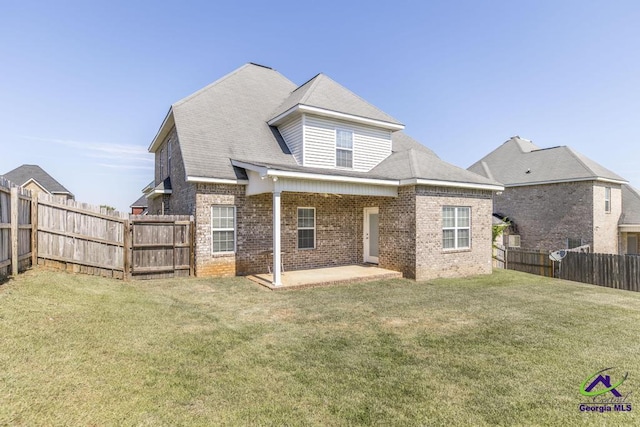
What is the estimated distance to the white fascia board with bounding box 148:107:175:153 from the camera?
44.3ft

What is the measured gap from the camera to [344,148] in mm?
13555

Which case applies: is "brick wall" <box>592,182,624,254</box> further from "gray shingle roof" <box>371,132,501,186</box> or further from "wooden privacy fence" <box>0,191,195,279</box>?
"wooden privacy fence" <box>0,191,195,279</box>

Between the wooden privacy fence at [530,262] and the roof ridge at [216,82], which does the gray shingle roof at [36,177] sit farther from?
the wooden privacy fence at [530,262]

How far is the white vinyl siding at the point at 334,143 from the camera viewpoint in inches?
509

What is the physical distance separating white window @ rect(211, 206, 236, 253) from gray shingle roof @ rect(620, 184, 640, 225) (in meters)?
26.8

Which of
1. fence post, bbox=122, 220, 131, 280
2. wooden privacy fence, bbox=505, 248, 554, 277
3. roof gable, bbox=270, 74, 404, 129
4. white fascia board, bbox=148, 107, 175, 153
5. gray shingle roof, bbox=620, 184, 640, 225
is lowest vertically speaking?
wooden privacy fence, bbox=505, 248, 554, 277

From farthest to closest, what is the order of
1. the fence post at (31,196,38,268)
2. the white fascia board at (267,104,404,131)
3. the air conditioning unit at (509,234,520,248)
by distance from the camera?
the air conditioning unit at (509,234,520,248) → the white fascia board at (267,104,404,131) → the fence post at (31,196,38,268)

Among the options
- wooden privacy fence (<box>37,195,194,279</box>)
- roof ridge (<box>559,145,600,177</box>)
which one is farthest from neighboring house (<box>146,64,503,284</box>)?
roof ridge (<box>559,145,600,177</box>)

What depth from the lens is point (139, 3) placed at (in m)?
10.5

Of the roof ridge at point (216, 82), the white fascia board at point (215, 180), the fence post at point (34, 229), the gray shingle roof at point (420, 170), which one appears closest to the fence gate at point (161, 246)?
the white fascia board at point (215, 180)

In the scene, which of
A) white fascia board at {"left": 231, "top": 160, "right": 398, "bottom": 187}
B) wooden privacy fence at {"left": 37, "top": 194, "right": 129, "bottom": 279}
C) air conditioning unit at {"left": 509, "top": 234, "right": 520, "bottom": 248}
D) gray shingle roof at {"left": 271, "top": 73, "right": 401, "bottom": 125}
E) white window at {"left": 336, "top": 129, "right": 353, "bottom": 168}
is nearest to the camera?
wooden privacy fence at {"left": 37, "top": 194, "right": 129, "bottom": 279}

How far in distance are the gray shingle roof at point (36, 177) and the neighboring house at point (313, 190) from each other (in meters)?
29.0

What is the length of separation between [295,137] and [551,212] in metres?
19.1

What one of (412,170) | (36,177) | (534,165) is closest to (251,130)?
(412,170)
